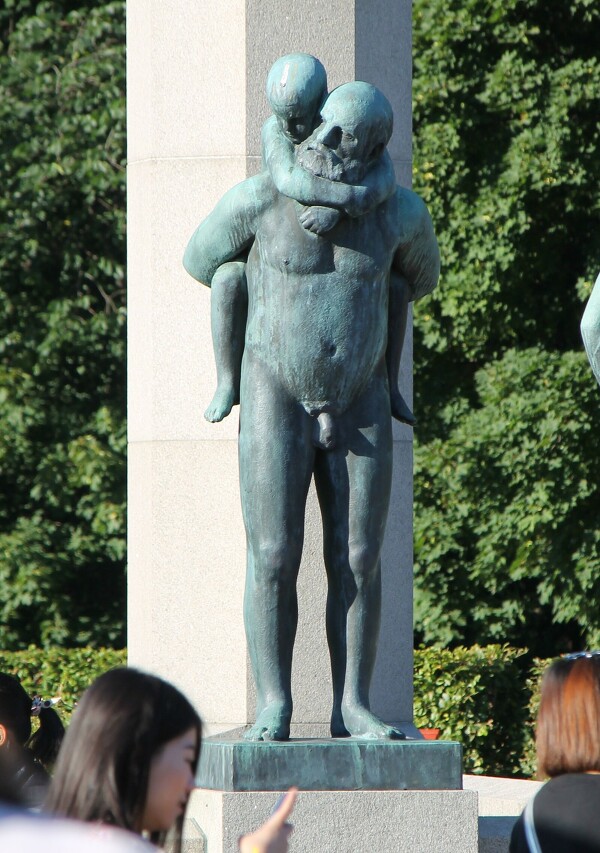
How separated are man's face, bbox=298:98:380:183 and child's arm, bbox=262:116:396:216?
0.03m

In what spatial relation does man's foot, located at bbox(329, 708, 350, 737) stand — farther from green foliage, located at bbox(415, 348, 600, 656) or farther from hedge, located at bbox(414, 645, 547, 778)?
green foliage, located at bbox(415, 348, 600, 656)

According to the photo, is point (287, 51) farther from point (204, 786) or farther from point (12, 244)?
point (12, 244)

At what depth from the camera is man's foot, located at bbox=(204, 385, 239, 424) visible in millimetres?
5375

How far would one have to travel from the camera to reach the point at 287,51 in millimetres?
7172

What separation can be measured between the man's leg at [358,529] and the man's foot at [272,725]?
0.22 m

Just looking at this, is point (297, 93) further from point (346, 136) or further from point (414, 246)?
point (414, 246)

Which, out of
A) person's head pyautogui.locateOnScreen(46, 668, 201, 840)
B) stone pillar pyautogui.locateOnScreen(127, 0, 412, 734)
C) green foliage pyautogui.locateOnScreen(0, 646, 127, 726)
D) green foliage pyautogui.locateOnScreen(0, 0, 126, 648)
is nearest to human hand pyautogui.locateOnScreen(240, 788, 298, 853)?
person's head pyautogui.locateOnScreen(46, 668, 201, 840)

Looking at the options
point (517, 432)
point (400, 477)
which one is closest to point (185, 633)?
point (400, 477)

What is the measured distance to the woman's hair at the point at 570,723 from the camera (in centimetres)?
316

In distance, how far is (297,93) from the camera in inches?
199

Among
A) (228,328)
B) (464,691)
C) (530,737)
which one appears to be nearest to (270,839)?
(228,328)

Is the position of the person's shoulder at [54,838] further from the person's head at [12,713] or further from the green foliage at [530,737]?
the green foliage at [530,737]

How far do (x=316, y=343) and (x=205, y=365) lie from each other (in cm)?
213

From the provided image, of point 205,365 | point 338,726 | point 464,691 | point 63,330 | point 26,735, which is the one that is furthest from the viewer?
point 63,330
